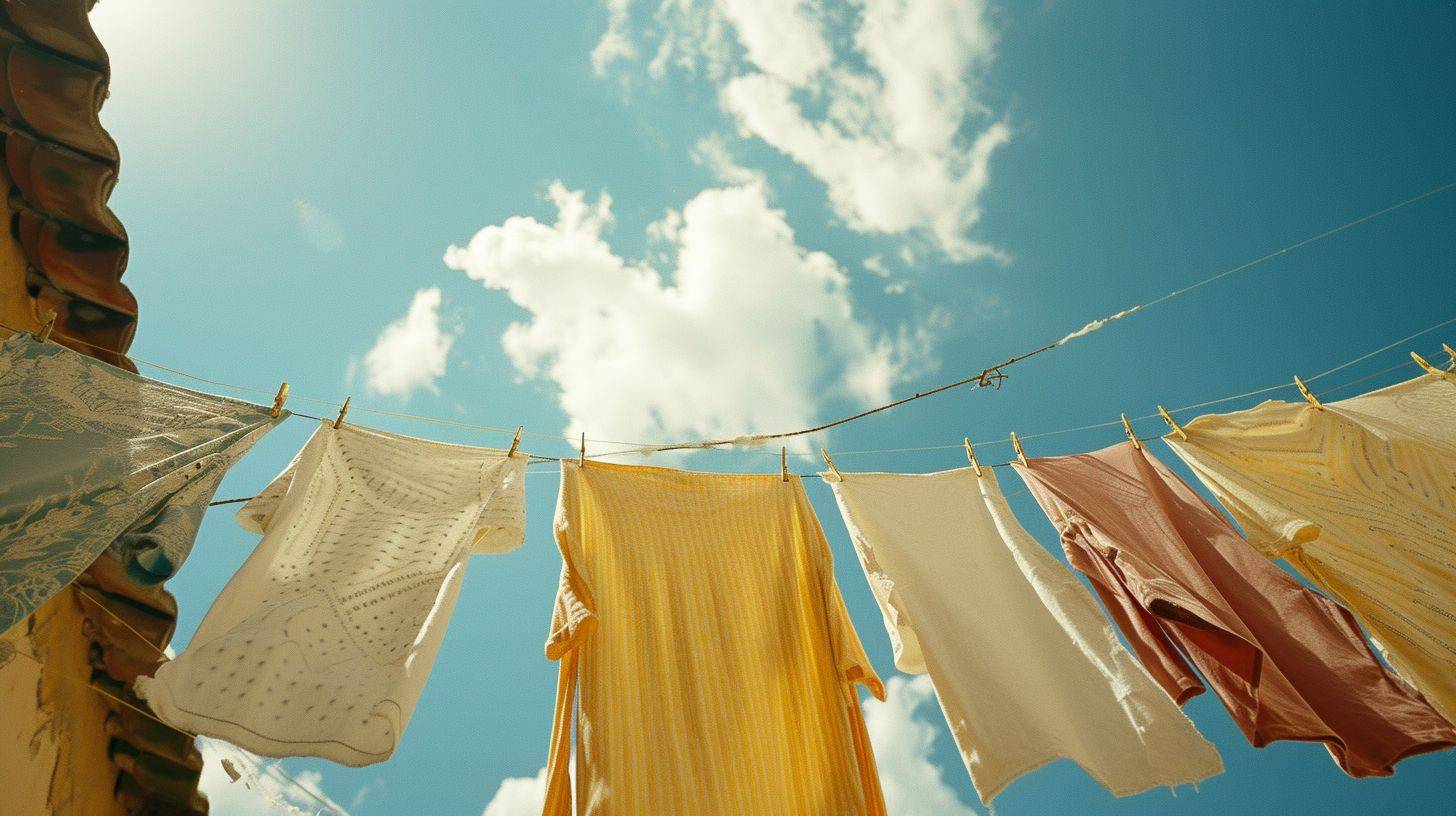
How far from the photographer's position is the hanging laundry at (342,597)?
157 cm

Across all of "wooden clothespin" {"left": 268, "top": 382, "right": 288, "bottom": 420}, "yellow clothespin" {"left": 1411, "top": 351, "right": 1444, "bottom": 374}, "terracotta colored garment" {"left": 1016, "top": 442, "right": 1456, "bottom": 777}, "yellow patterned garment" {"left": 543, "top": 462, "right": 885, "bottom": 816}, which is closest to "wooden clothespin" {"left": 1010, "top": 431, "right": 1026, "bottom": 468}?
"terracotta colored garment" {"left": 1016, "top": 442, "right": 1456, "bottom": 777}

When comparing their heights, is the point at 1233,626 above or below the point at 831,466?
→ below

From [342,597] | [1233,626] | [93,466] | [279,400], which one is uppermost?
[279,400]

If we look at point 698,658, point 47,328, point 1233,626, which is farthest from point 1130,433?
point 47,328

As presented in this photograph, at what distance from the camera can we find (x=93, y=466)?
6.13 ft

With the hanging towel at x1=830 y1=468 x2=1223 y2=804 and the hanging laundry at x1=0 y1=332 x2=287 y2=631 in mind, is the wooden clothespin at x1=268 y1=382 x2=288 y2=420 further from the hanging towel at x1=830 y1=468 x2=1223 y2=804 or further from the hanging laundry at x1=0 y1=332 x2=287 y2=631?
the hanging towel at x1=830 y1=468 x2=1223 y2=804

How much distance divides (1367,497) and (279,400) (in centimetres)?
377

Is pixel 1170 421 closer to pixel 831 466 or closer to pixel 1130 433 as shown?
pixel 1130 433

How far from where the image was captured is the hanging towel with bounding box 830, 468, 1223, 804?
2.01 m

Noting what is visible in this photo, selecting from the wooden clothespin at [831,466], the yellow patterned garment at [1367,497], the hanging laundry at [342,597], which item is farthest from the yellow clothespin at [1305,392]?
the hanging laundry at [342,597]

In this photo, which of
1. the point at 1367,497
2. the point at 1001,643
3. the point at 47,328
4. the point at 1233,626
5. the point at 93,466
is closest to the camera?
the point at 93,466

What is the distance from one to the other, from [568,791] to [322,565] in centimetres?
88

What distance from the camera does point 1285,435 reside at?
3.04 metres

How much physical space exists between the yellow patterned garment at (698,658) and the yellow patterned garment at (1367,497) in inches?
62.2
